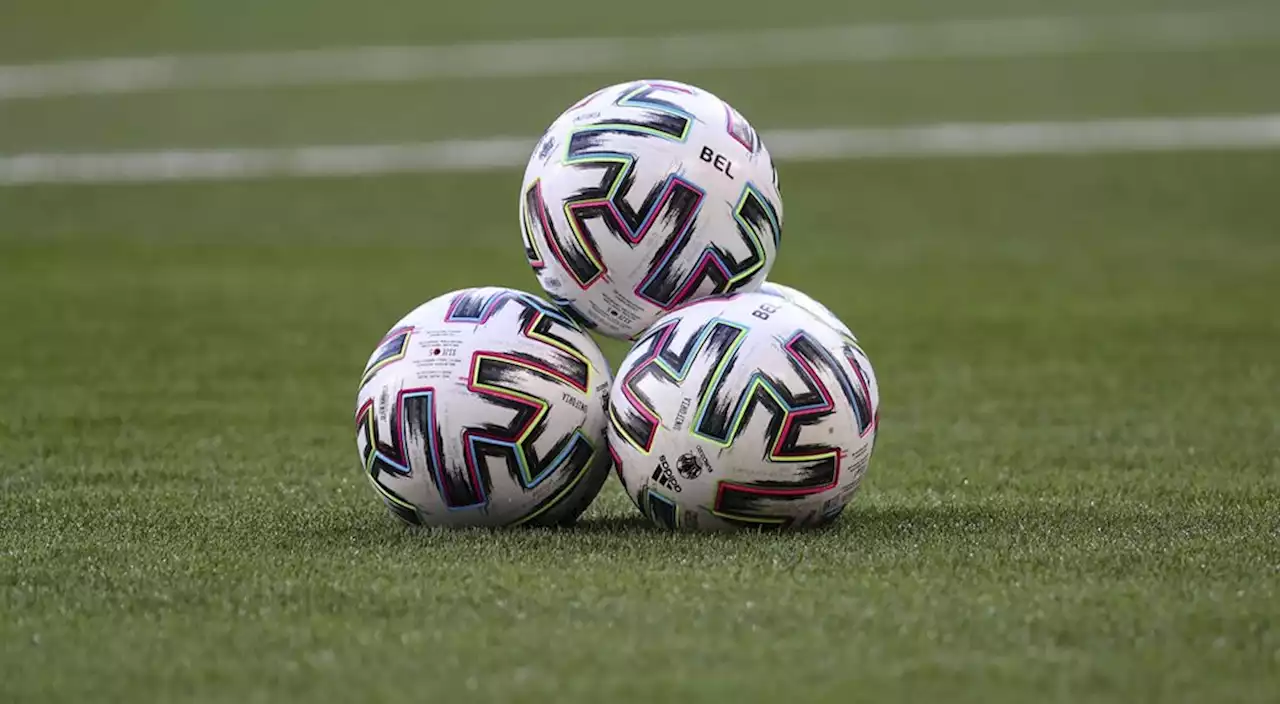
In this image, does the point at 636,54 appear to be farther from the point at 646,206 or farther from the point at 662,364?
the point at 662,364

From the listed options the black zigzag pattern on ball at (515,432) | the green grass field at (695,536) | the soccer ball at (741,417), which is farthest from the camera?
the black zigzag pattern on ball at (515,432)

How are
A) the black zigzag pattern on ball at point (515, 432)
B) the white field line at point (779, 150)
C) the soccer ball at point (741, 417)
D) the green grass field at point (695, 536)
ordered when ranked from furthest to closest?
1. the white field line at point (779, 150)
2. the black zigzag pattern on ball at point (515, 432)
3. the soccer ball at point (741, 417)
4. the green grass field at point (695, 536)

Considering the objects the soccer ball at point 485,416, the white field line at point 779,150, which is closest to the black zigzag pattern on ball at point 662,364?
the soccer ball at point 485,416

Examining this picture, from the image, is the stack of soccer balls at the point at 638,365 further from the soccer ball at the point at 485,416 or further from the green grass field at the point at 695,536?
the green grass field at the point at 695,536

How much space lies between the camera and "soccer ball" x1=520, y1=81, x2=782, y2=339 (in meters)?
4.91

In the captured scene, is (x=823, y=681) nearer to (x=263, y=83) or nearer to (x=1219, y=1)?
(x=263, y=83)

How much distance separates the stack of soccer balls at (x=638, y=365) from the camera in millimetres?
4703

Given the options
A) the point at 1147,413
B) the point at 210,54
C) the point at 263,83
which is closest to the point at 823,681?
the point at 1147,413

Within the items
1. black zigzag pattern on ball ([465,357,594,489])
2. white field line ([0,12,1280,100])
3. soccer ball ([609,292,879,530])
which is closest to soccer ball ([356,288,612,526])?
black zigzag pattern on ball ([465,357,594,489])

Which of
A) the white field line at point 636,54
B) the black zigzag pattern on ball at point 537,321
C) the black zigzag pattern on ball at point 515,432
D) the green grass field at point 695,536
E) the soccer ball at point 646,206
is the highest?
the white field line at point 636,54

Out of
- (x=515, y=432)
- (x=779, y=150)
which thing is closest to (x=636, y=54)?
(x=779, y=150)

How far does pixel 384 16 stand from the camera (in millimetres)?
23109

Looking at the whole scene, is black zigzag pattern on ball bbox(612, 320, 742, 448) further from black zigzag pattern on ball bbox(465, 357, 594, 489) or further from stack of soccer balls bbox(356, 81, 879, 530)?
black zigzag pattern on ball bbox(465, 357, 594, 489)

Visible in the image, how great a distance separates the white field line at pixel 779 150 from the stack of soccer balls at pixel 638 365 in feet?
35.0
